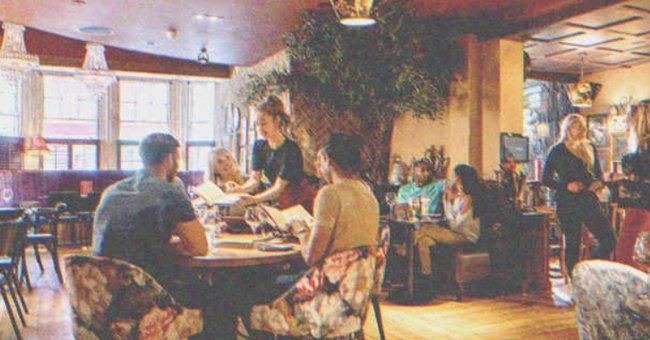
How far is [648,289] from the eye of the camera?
146 centimetres

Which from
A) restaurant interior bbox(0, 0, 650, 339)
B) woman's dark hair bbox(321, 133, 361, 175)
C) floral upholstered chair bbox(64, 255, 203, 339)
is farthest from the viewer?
woman's dark hair bbox(321, 133, 361, 175)

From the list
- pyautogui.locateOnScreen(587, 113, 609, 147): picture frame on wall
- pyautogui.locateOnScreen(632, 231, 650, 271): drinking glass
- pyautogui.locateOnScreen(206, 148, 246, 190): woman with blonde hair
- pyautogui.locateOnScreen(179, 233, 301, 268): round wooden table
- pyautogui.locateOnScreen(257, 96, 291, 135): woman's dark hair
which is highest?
pyautogui.locateOnScreen(587, 113, 609, 147): picture frame on wall

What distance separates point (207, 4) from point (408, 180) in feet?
9.61

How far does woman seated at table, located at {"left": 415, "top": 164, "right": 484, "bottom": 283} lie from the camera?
5312 mm

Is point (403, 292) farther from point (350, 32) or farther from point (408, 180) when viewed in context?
point (350, 32)

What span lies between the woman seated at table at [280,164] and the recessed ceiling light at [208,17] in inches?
112

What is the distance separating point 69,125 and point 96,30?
4.50m

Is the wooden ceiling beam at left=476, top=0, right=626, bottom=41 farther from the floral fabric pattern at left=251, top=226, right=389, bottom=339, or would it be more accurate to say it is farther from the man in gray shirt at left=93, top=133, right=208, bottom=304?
the man in gray shirt at left=93, top=133, right=208, bottom=304

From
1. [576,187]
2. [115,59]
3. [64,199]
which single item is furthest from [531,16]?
[64,199]

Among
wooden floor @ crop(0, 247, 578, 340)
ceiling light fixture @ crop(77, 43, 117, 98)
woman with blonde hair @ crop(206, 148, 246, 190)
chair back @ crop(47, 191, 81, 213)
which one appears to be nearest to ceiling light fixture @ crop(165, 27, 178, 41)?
ceiling light fixture @ crop(77, 43, 117, 98)

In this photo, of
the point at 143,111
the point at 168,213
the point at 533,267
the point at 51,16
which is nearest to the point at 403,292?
the point at 533,267

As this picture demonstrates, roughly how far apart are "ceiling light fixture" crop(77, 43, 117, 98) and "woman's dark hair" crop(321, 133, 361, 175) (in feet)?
17.8

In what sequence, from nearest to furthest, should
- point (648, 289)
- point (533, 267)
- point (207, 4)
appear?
point (648, 289) < point (533, 267) < point (207, 4)

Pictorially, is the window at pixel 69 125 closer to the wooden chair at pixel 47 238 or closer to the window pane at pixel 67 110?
the window pane at pixel 67 110
